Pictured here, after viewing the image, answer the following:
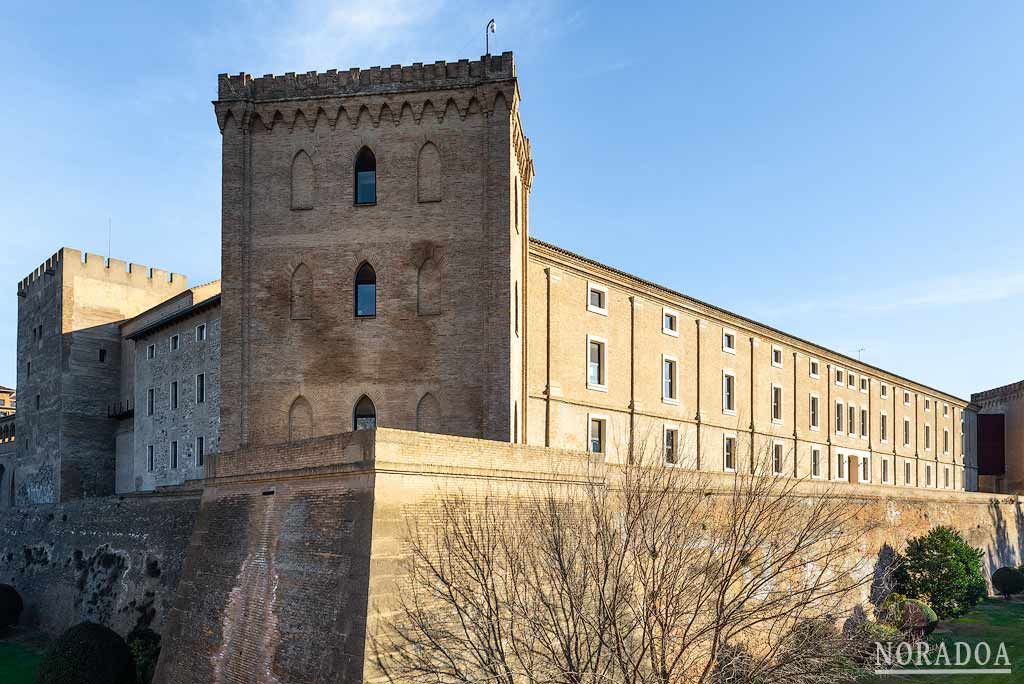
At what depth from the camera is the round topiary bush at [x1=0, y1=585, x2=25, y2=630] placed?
101 ft

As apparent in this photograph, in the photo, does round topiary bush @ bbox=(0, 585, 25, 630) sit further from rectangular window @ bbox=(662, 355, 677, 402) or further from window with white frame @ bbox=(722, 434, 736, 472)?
window with white frame @ bbox=(722, 434, 736, 472)

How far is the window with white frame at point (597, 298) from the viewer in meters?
31.1

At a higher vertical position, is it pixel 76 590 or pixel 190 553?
pixel 190 553

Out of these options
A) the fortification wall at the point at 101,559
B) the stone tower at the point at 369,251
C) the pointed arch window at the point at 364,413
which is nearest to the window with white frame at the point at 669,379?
the stone tower at the point at 369,251

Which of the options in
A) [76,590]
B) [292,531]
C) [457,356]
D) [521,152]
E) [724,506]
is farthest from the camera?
[76,590]

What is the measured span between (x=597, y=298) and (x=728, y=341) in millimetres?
10592

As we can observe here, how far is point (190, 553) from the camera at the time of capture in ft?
59.0

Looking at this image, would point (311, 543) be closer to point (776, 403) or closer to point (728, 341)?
point (728, 341)

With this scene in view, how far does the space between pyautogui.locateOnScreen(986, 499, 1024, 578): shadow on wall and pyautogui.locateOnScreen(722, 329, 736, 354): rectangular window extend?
56.7ft

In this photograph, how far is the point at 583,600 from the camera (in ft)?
46.5

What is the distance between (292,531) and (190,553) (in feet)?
Result: 13.3

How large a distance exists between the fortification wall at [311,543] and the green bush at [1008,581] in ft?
99.6

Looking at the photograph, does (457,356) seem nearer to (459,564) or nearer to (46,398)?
(459,564)

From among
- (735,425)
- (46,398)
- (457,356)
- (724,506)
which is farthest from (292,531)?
(46,398)
